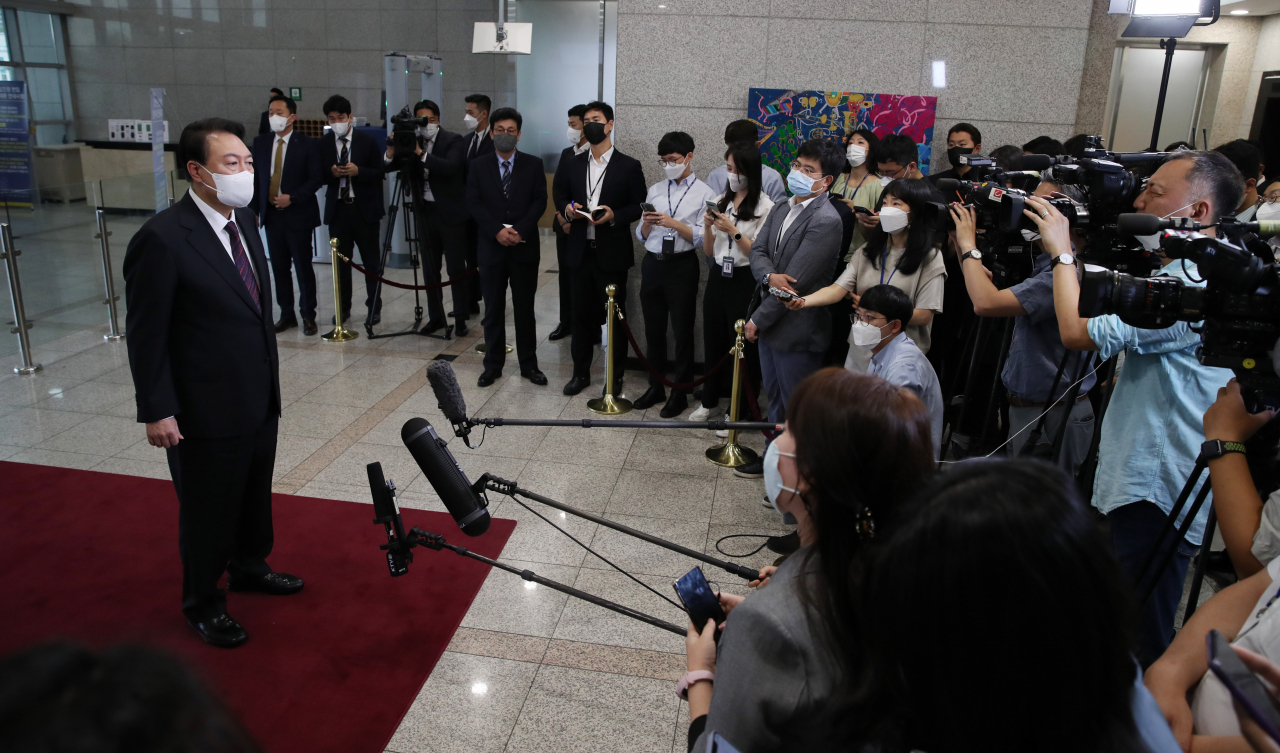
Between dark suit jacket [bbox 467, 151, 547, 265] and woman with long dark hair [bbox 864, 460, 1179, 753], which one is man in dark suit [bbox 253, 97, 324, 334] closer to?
dark suit jacket [bbox 467, 151, 547, 265]

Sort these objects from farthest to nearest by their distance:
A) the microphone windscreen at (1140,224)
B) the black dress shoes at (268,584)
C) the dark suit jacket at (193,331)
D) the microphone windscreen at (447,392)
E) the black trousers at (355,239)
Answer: the black trousers at (355,239)
the black dress shoes at (268,584)
the dark suit jacket at (193,331)
the microphone windscreen at (447,392)
the microphone windscreen at (1140,224)

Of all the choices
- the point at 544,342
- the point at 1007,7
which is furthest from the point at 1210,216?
the point at 544,342

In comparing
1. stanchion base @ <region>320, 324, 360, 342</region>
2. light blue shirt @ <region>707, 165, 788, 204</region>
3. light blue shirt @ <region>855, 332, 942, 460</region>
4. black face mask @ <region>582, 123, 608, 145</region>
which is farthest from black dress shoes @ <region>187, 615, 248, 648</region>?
stanchion base @ <region>320, 324, 360, 342</region>

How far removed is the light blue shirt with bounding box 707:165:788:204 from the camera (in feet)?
17.2

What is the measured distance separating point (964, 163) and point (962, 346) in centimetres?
119

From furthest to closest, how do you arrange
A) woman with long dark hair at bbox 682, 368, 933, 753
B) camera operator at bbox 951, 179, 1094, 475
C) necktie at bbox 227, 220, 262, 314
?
camera operator at bbox 951, 179, 1094, 475 → necktie at bbox 227, 220, 262, 314 → woman with long dark hair at bbox 682, 368, 933, 753

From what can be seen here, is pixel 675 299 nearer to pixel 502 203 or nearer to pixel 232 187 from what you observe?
pixel 502 203

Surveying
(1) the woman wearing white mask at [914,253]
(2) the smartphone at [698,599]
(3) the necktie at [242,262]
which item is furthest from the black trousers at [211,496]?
(1) the woman wearing white mask at [914,253]

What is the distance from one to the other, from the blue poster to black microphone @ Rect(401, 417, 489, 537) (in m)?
5.26

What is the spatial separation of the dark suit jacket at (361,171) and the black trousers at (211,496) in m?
4.28

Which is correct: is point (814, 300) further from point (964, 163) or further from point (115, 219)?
point (115, 219)

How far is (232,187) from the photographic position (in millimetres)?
2957

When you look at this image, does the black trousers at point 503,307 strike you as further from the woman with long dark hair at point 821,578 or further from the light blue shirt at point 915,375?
the woman with long dark hair at point 821,578

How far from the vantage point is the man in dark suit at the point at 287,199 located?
6922 mm
